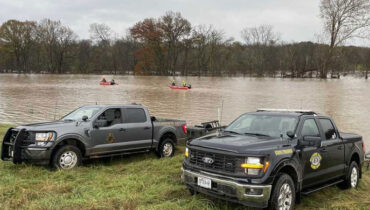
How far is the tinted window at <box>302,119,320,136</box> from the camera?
6.53 m

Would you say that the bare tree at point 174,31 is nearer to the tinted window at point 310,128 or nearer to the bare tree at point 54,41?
the bare tree at point 54,41

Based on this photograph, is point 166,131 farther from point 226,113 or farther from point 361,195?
point 226,113

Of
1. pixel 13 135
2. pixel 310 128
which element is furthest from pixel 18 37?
pixel 310 128

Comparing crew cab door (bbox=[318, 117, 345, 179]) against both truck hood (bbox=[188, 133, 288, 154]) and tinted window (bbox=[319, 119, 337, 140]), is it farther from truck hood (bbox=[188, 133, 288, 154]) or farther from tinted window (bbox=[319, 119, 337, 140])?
truck hood (bbox=[188, 133, 288, 154])

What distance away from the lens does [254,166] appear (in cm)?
527

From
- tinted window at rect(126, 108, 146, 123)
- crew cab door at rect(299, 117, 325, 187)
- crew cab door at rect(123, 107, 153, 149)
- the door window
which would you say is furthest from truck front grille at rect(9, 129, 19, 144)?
crew cab door at rect(299, 117, 325, 187)

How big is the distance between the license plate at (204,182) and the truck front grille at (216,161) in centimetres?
21

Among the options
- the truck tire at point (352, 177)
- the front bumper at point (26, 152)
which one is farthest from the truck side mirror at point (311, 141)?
the front bumper at point (26, 152)

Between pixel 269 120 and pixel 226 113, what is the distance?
16.2m

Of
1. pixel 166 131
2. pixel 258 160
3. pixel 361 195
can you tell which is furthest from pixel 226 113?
pixel 258 160

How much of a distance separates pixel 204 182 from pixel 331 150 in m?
2.89

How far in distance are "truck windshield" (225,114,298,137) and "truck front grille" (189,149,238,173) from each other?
45.9 inches

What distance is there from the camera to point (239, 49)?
116500mm

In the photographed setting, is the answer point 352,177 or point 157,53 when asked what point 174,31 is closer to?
point 157,53
